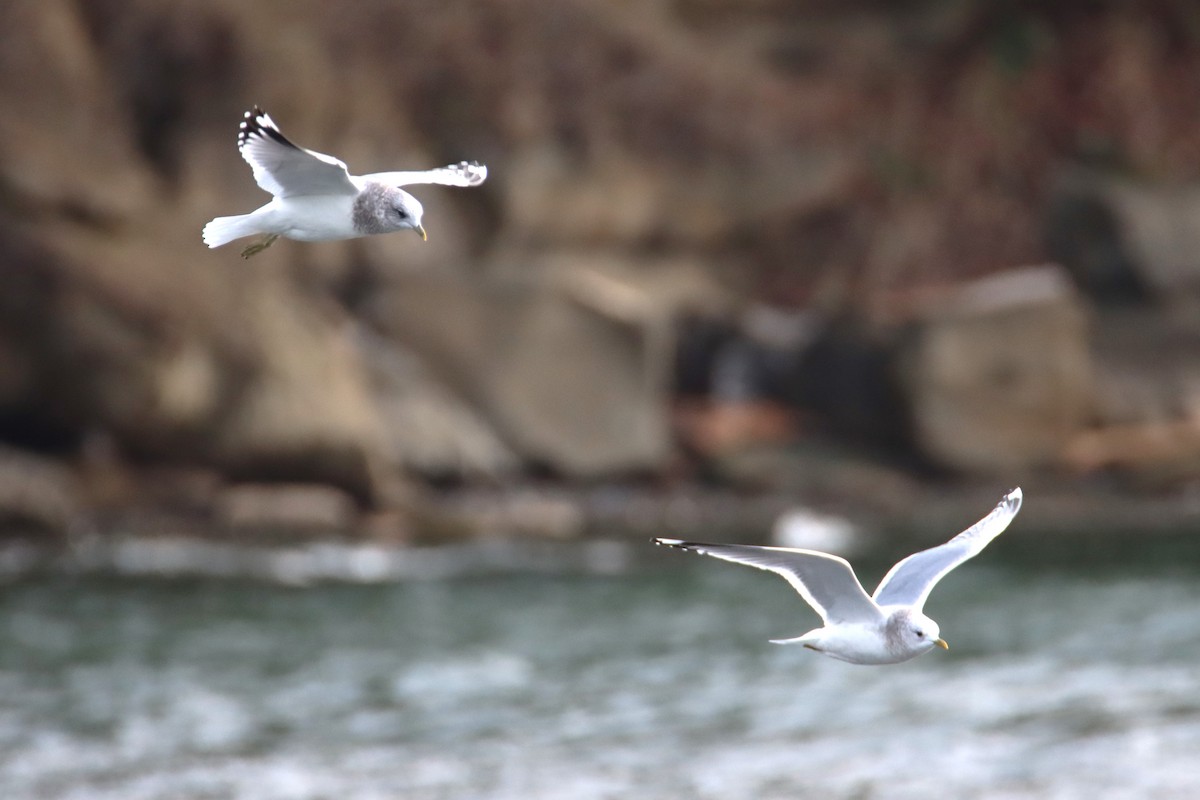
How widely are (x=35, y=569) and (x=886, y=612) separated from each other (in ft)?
39.0

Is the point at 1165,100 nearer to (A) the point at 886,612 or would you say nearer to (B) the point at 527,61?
(B) the point at 527,61

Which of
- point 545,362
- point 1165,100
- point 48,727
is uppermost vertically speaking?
point 1165,100

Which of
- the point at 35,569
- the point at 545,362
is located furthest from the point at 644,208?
the point at 35,569

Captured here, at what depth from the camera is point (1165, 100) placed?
112ft

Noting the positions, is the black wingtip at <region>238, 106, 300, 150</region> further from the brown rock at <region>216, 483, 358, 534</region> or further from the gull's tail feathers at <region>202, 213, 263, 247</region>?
the brown rock at <region>216, 483, 358, 534</region>

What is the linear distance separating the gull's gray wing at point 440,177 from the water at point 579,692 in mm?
5393

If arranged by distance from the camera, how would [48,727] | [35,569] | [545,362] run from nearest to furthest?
[48,727], [35,569], [545,362]

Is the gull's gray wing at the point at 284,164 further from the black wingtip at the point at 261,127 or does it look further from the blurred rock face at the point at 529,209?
the blurred rock face at the point at 529,209

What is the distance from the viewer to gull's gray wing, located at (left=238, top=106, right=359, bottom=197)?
6297mm

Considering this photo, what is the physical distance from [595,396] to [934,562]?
15572mm

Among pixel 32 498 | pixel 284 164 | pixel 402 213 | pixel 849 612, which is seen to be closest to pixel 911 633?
pixel 849 612

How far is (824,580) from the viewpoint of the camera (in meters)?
6.85

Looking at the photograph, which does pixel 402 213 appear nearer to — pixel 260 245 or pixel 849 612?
pixel 260 245

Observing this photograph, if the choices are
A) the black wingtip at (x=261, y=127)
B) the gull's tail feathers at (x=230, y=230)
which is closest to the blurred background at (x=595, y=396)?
the gull's tail feathers at (x=230, y=230)
